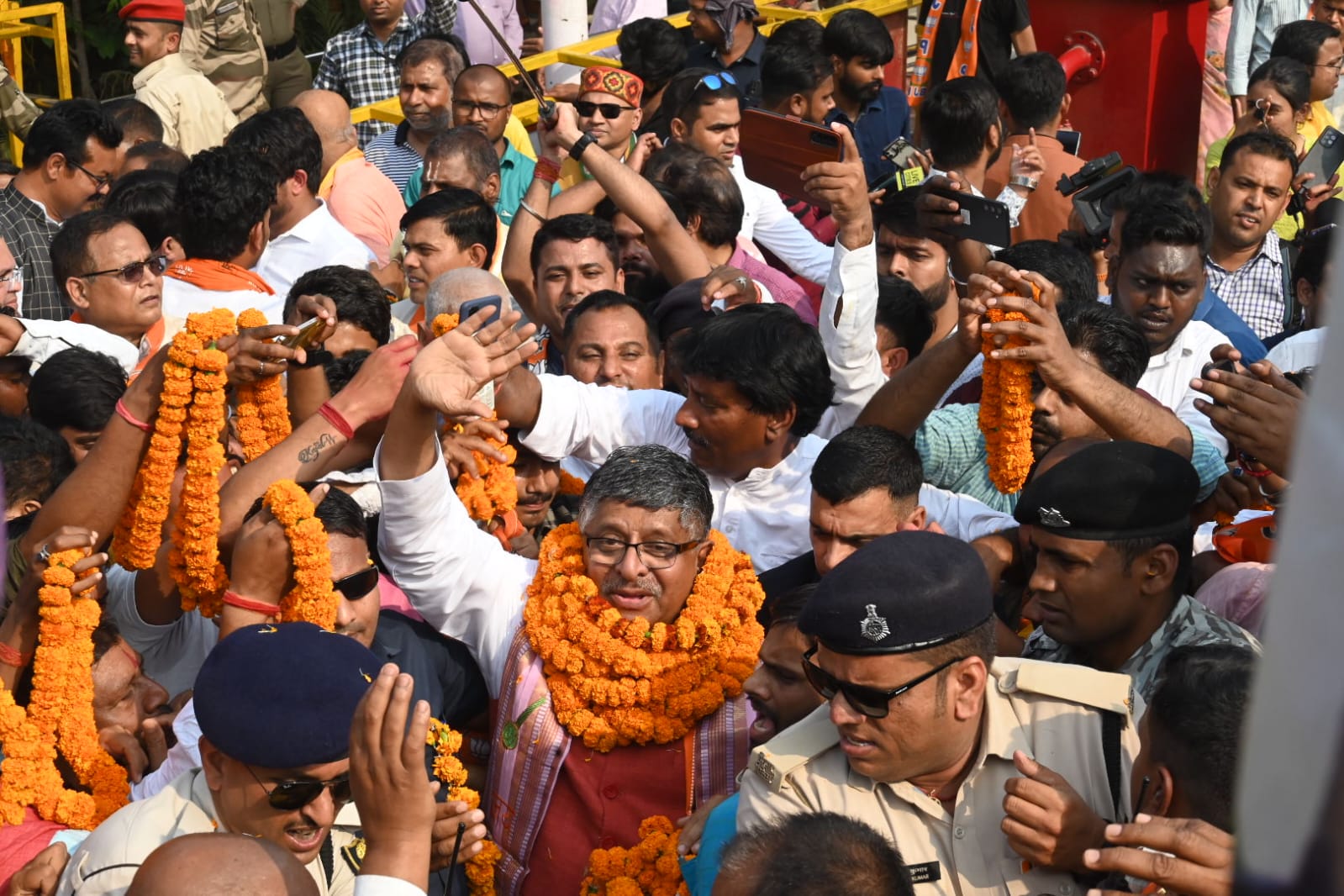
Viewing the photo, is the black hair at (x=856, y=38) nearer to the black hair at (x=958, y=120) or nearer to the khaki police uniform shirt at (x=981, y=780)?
the black hair at (x=958, y=120)

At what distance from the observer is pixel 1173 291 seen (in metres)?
5.29

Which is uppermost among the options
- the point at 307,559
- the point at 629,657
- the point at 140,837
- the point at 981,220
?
the point at 981,220

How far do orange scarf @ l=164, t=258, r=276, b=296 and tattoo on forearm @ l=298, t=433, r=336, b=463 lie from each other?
169 cm

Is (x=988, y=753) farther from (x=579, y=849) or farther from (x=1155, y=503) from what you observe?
(x=579, y=849)

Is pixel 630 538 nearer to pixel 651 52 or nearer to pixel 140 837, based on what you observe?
pixel 140 837

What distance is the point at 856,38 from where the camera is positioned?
27.8 feet

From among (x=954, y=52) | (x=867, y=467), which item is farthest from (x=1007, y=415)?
(x=954, y=52)

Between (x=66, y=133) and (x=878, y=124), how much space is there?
4385 millimetres

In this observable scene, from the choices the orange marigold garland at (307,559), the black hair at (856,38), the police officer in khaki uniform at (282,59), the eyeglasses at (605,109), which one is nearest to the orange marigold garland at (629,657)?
the orange marigold garland at (307,559)

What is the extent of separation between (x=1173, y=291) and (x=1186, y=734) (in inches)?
119

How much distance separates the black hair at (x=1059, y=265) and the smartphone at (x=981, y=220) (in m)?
0.08

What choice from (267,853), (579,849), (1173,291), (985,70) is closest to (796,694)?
(579,849)

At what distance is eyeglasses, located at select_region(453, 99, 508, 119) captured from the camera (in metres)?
7.80

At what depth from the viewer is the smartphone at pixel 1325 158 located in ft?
25.9
